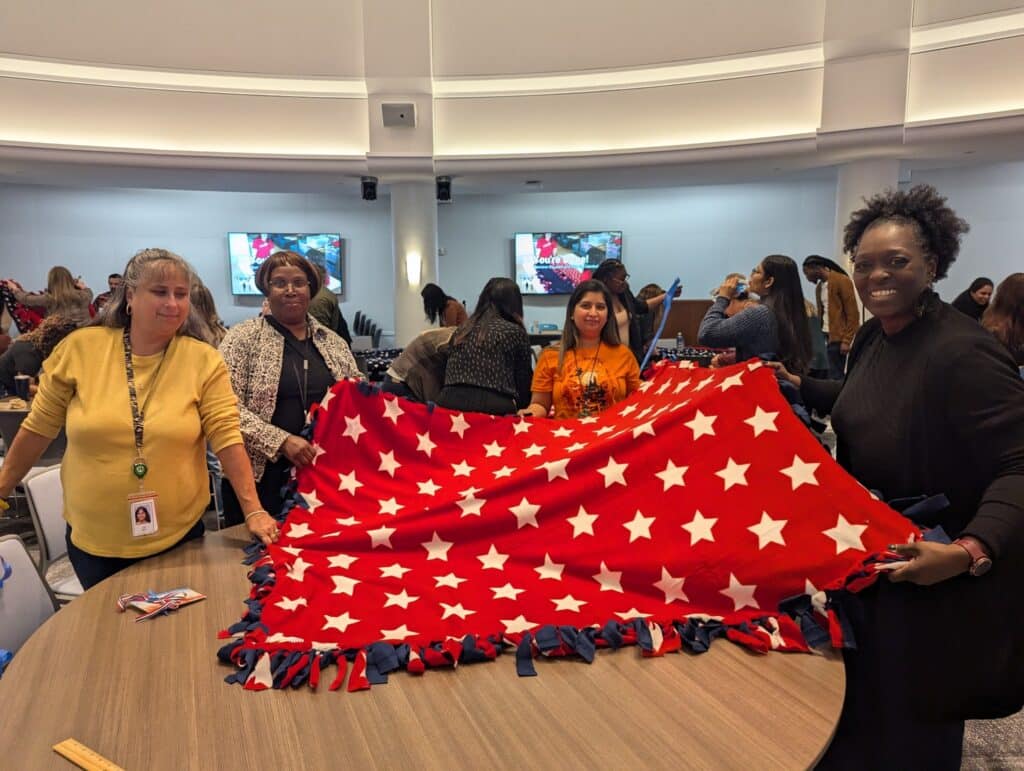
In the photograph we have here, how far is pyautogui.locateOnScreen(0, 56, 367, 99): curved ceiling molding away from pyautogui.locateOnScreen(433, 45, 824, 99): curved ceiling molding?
121 cm

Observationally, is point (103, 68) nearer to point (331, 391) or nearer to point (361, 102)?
point (361, 102)

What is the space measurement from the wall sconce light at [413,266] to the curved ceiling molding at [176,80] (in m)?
1.90

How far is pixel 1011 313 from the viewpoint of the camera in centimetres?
385

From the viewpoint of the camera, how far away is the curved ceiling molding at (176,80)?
6805 millimetres

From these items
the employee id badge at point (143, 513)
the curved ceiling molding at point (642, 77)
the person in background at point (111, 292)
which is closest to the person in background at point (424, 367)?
the person in background at point (111, 292)

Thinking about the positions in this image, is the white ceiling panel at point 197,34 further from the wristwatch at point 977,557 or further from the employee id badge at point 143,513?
the wristwatch at point 977,557

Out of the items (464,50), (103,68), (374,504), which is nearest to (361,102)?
(464,50)

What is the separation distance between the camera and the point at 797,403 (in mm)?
1938

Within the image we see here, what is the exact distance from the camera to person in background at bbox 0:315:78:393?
13.3 feet

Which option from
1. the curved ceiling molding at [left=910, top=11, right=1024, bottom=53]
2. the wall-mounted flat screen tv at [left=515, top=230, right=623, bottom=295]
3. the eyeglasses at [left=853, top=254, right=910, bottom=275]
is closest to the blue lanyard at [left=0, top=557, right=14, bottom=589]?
the eyeglasses at [left=853, top=254, right=910, bottom=275]

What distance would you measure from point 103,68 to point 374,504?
732 centimetres

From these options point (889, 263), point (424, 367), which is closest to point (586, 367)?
point (424, 367)

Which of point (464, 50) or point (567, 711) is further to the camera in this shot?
point (464, 50)

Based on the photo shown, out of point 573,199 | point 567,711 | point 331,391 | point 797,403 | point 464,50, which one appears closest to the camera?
point 567,711
